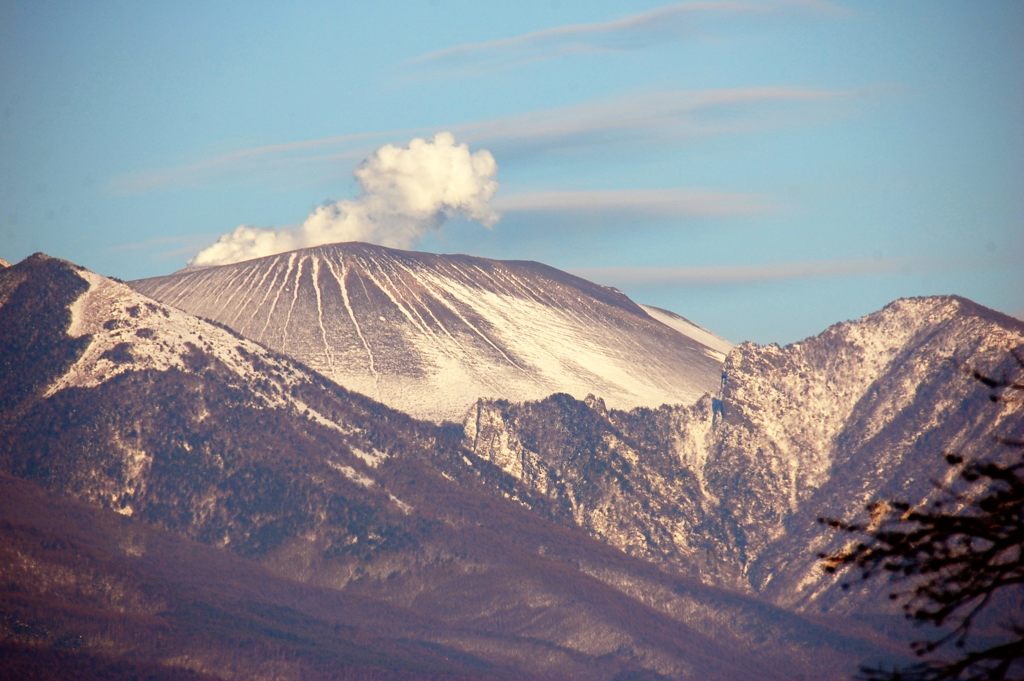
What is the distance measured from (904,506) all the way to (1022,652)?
8.75 ft

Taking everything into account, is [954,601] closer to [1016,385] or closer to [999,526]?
[999,526]


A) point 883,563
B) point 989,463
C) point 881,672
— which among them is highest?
point 989,463

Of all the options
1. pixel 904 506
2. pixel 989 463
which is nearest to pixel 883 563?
pixel 904 506

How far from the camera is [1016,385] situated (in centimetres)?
2475

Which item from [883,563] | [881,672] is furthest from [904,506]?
[881,672]

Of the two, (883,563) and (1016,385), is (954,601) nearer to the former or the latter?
(883,563)

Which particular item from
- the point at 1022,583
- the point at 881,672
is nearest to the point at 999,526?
the point at 1022,583

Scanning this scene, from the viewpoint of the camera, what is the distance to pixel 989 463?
78.1ft

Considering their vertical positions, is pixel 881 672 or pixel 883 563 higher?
pixel 883 563

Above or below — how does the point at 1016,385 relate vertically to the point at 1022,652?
above

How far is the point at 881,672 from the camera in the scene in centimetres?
2514

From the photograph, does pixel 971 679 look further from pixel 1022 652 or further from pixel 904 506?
pixel 904 506

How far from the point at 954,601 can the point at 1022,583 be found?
1.04 m

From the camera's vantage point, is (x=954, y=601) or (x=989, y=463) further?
(x=954, y=601)
